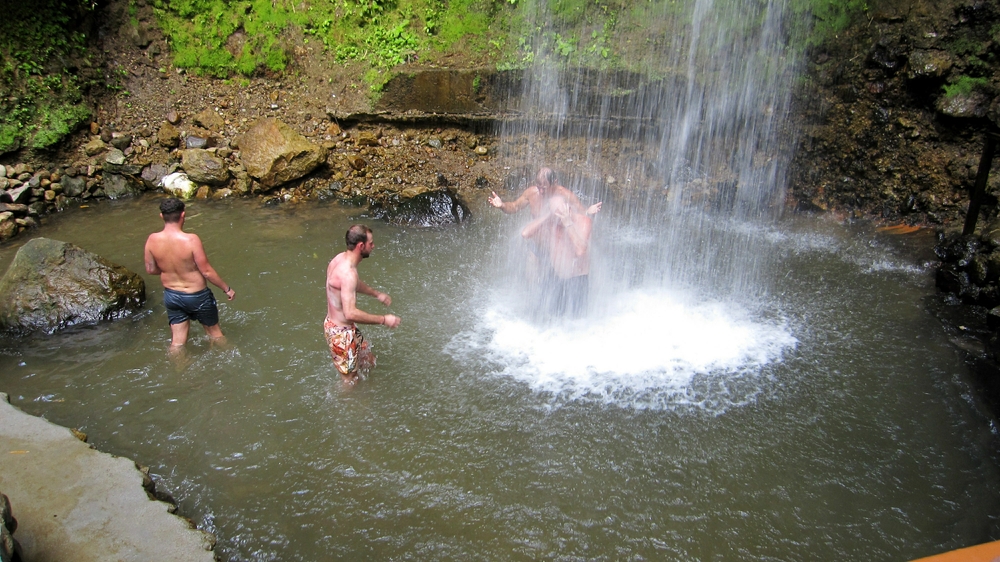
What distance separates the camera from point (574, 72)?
10414mm

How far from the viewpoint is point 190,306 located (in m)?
5.59

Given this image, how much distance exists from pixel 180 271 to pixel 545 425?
3.76 meters

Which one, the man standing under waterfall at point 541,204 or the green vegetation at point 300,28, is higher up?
the green vegetation at point 300,28

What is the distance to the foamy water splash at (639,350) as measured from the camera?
5.39 metres

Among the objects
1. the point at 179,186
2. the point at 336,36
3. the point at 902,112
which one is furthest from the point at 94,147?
the point at 902,112

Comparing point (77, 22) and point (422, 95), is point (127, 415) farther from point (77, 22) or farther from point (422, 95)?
point (77, 22)

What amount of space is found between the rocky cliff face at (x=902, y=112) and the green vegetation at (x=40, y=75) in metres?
13.1

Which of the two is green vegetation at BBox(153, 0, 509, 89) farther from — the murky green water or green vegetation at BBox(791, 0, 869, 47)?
the murky green water

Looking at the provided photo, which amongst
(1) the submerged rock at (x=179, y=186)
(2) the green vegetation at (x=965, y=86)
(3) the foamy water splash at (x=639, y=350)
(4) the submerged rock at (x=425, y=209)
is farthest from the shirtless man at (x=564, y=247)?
(1) the submerged rock at (x=179, y=186)

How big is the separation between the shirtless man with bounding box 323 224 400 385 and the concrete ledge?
1.74 metres

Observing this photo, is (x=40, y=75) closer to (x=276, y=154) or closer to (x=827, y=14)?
(x=276, y=154)

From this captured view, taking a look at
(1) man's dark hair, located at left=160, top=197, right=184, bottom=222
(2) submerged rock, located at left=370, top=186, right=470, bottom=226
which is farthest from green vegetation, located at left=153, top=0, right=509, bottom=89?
(1) man's dark hair, located at left=160, top=197, right=184, bottom=222

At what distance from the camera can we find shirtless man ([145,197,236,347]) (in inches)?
209

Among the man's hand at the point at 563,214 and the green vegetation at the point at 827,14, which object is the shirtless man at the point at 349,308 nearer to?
the man's hand at the point at 563,214
